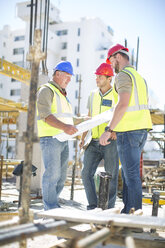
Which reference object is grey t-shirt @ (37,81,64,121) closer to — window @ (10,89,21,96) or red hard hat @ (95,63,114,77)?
red hard hat @ (95,63,114,77)

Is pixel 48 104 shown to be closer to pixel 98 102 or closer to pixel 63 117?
pixel 63 117

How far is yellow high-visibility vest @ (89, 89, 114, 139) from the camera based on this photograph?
4895 mm

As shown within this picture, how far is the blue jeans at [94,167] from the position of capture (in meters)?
4.62

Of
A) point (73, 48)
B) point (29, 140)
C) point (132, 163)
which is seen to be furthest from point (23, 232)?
point (73, 48)

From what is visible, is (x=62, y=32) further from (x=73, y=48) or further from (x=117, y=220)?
(x=117, y=220)

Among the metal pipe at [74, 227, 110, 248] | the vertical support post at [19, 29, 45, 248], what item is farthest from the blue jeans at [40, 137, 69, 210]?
the metal pipe at [74, 227, 110, 248]

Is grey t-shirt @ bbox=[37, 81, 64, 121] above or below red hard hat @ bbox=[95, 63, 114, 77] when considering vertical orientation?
below

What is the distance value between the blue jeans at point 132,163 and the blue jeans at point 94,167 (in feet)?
2.70

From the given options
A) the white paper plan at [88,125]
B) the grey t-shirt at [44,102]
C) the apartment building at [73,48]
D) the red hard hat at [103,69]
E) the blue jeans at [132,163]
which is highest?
the apartment building at [73,48]

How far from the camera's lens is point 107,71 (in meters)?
5.03

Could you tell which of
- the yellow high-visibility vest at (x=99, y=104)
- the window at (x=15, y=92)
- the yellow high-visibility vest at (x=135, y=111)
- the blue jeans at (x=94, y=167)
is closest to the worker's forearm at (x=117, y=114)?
the yellow high-visibility vest at (x=135, y=111)

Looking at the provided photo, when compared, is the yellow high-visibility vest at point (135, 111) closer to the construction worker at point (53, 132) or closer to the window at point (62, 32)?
the construction worker at point (53, 132)

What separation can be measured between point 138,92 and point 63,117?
3.72ft

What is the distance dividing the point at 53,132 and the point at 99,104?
1.19 metres
